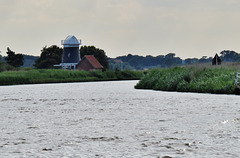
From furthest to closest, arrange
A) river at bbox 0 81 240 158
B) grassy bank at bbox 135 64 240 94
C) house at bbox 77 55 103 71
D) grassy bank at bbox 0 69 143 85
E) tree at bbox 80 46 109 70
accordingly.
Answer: tree at bbox 80 46 109 70, house at bbox 77 55 103 71, grassy bank at bbox 0 69 143 85, grassy bank at bbox 135 64 240 94, river at bbox 0 81 240 158

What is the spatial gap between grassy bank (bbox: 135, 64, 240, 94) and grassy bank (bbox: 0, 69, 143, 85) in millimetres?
24258

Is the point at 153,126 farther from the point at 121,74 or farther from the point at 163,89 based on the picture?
the point at 121,74

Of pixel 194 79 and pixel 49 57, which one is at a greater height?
pixel 49 57

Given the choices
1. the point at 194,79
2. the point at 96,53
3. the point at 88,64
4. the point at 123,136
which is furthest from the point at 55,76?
the point at 123,136

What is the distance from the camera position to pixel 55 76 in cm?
6425

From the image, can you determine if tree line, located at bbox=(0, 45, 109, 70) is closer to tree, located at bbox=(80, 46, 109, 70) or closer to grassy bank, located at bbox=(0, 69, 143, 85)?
tree, located at bbox=(80, 46, 109, 70)

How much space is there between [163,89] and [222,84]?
641 centimetres

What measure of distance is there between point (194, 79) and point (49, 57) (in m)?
73.3

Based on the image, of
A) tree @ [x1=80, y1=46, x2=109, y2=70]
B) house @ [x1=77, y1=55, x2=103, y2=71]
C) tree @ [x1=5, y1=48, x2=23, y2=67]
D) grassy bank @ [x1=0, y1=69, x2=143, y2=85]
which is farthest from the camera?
tree @ [x1=80, y1=46, x2=109, y2=70]

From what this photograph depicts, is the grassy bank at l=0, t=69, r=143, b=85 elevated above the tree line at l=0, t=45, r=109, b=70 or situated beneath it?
situated beneath

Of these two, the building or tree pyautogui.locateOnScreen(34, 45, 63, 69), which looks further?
tree pyautogui.locateOnScreen(34, 45, 63, 69)

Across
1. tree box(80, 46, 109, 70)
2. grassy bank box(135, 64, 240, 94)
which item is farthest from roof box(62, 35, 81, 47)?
grassy bank box(135, 64, 240, 94)

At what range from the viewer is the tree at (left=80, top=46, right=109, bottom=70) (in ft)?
340

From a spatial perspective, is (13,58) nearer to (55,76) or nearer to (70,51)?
(70,51)
